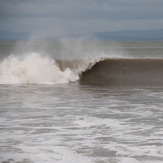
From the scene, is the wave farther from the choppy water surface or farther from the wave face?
the choppy water surface

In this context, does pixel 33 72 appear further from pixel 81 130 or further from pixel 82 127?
pixel 81 130

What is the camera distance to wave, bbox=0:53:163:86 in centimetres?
1755

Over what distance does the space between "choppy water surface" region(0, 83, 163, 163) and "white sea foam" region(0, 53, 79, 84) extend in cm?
640

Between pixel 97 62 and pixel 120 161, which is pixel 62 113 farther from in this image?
pixel 97 62

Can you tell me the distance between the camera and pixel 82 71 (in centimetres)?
2027

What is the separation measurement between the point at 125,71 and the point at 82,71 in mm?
2107

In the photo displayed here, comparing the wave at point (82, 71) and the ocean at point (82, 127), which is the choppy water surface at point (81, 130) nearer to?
the ocean at point (82, 127)

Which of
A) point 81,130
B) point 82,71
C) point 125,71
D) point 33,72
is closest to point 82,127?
point 81,130

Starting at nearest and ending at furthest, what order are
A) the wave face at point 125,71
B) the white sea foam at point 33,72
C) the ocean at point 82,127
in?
1. the ocean at point 82,127
2. the white sea foam at point 33,72
3. the wave face at point 125,71

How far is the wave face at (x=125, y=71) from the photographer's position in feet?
59.3

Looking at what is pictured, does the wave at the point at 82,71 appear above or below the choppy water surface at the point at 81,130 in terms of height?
above

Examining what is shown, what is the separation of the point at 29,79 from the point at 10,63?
6.89ft

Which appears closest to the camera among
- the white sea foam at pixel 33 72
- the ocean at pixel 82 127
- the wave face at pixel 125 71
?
the ocean at pixel 82 127

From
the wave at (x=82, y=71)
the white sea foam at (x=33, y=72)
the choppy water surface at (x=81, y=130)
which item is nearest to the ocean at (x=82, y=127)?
the choppy water surface at (x=81, y=130)
